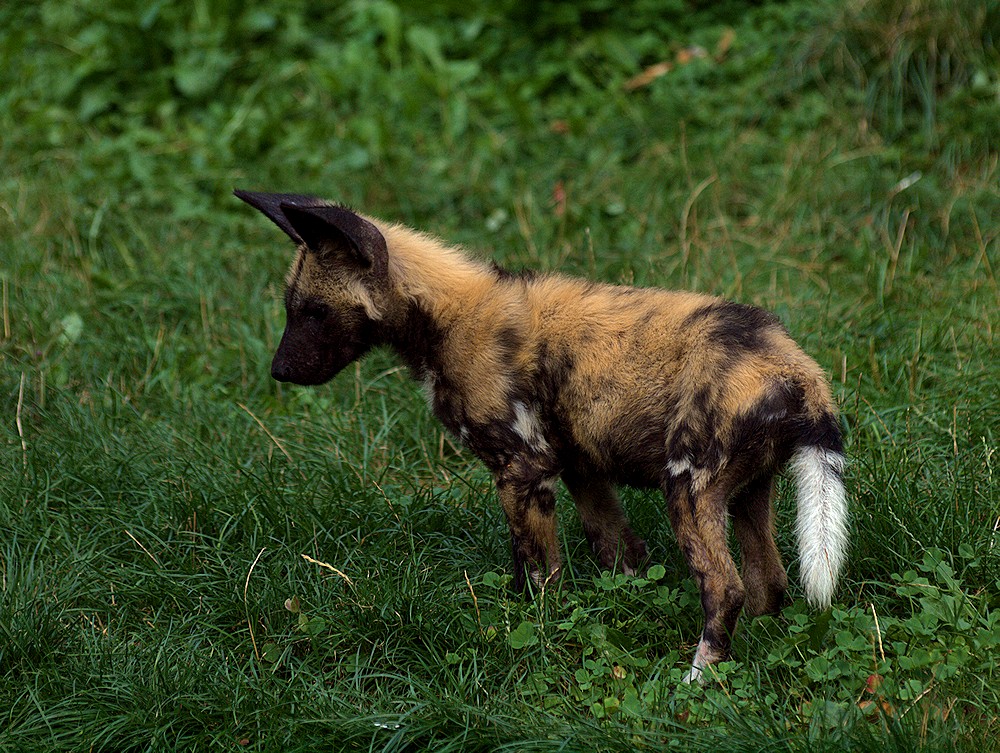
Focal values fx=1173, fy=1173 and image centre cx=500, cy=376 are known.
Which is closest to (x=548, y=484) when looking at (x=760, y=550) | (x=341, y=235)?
(x=760, y=550)

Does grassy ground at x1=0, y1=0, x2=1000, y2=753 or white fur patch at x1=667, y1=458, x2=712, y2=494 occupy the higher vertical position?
white fur patch at x1=667, y1=458, x2=712, y2=494

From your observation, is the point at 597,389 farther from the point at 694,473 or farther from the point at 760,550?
the point at 760,550

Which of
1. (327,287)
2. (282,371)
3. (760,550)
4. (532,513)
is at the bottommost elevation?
(760,550)

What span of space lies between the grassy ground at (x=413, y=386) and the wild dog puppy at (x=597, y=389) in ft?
0.88

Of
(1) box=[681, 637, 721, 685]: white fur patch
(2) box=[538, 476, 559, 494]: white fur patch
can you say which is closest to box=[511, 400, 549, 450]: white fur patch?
(2) box=[538, 476, 559, 494]: white fur patch

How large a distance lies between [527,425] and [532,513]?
12.1 inches

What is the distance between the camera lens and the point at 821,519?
136 inches

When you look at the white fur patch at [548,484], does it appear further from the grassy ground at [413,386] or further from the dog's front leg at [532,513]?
the grassy ground at [413,386]

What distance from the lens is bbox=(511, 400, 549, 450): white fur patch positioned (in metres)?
4.00

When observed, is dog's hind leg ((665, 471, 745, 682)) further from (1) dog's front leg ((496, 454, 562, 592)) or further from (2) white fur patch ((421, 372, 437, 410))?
(2) white fur patch ((421, 372, 437, 410))

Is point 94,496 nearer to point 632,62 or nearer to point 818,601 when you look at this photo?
point 818,601

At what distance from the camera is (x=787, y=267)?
622 centimetres

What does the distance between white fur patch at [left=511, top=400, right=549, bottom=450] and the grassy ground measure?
0.49 m

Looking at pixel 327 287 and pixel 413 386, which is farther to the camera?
pixel 413 386
